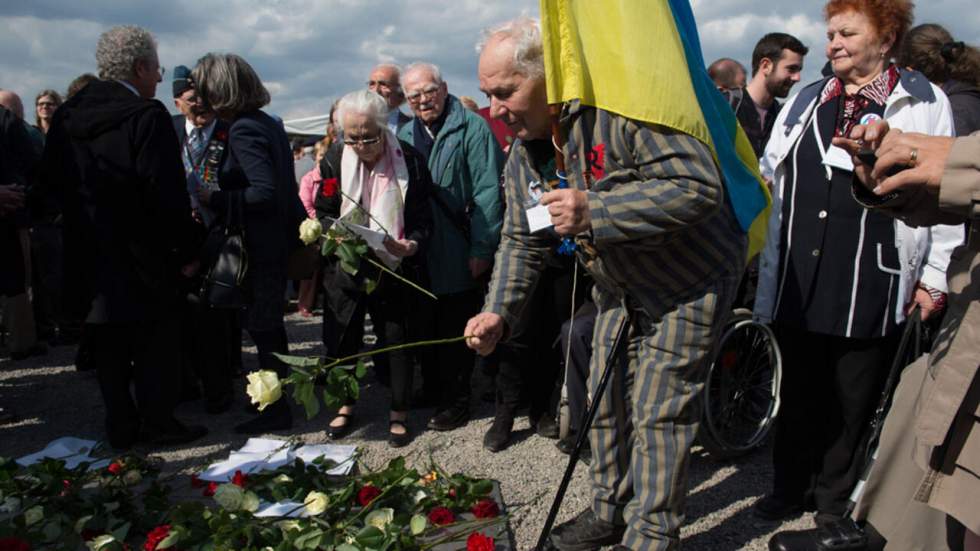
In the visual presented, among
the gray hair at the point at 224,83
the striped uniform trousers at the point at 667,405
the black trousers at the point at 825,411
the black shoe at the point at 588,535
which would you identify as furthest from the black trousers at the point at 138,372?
the black trousers at the point at 825,411

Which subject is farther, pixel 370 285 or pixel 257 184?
pixel 257 184

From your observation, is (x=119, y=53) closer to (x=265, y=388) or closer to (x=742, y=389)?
(x=265, y=388)

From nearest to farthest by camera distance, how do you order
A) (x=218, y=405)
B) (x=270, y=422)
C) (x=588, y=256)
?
1. (x=588, y=256)
2. (x=270, y=422)
3. (x=218, y=405)

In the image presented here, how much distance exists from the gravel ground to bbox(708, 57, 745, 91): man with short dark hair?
2897 mm

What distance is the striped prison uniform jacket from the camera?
2324mm

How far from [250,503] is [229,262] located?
5.42 ft

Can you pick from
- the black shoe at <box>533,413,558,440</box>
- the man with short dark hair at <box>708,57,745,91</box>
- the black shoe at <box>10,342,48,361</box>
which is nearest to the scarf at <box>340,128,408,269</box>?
the black shoe at <box>533,413,558,440</box>

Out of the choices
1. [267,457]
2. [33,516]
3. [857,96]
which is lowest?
[267,457]

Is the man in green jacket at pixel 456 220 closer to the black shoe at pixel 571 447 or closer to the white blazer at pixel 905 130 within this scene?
the black shoe at pixel 571 447

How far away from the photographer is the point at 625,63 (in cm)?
237

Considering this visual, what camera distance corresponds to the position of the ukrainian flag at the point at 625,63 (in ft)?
7.66

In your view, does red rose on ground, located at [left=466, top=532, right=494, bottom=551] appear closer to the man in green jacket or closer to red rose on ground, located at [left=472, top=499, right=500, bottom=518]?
red rose on ground, located at [left=472, top=499, right=500, bottom=518]

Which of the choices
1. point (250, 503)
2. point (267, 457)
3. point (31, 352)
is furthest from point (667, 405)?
point (31, 352)

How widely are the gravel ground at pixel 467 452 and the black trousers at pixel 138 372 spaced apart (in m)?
0.20
